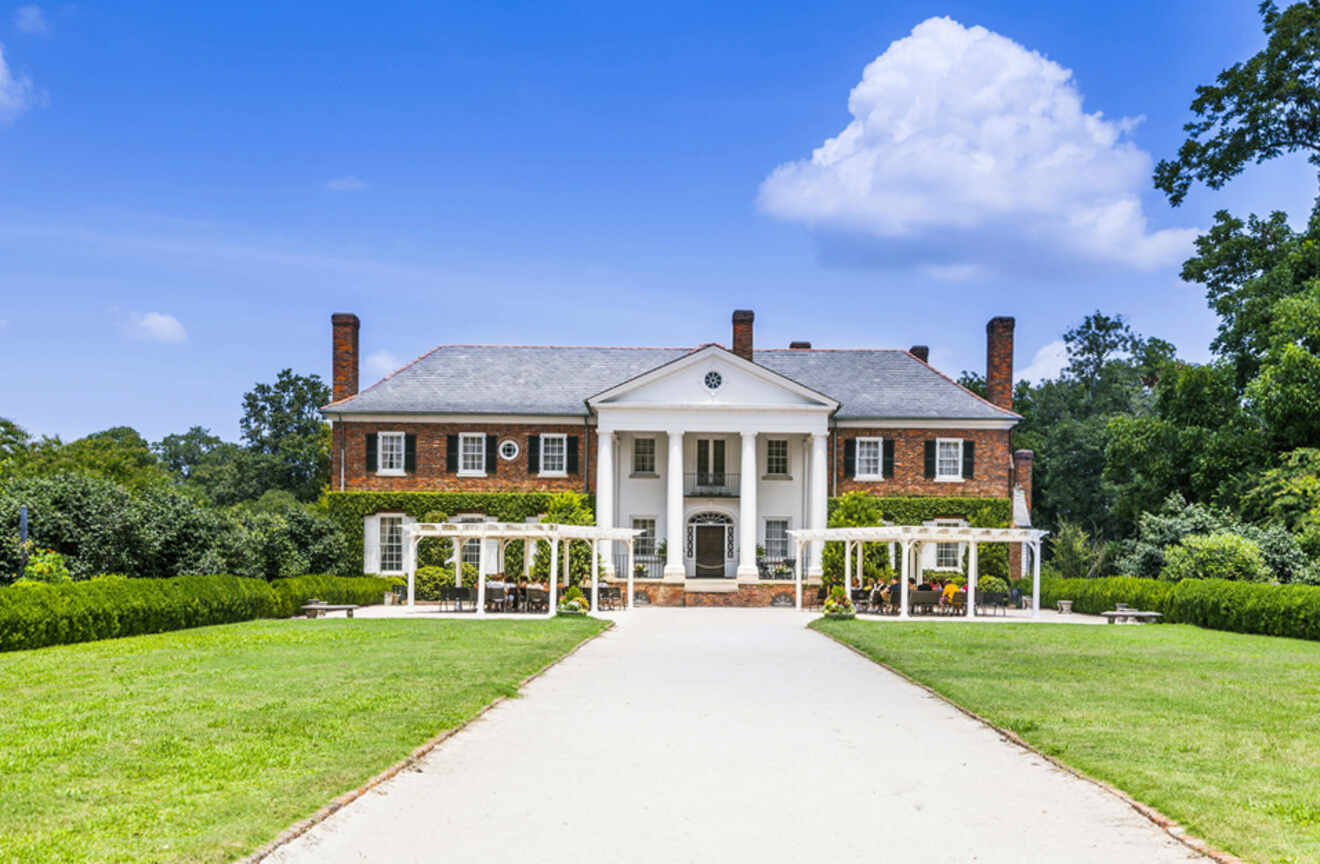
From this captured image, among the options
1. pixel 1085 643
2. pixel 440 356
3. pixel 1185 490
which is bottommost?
pixel 1085 643

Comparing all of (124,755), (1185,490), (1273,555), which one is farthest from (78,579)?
(1185,490)

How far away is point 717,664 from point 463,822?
35.4 ft

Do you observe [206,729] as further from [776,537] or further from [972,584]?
[776,537]

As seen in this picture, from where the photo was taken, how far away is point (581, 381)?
4478cm

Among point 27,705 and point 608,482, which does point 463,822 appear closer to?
point 27,705

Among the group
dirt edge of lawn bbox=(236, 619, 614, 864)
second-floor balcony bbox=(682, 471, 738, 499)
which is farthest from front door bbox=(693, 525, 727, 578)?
dirt edge of lawn bbox=(236, 619, 614, 864)

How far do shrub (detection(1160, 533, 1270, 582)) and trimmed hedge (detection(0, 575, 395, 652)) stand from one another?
2309 cm

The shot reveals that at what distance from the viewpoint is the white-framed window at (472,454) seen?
138 feet

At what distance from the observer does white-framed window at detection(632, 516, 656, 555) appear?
140 ft

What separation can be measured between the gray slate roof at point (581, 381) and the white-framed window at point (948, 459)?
1.04m

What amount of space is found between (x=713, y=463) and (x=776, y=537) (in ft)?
11.4

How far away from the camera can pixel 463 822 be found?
766cm

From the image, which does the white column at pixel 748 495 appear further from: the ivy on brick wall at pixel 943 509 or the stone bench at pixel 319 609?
the stone bench at pixel 319 609

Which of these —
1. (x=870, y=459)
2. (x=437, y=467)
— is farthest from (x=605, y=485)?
(x=870, y=459)
